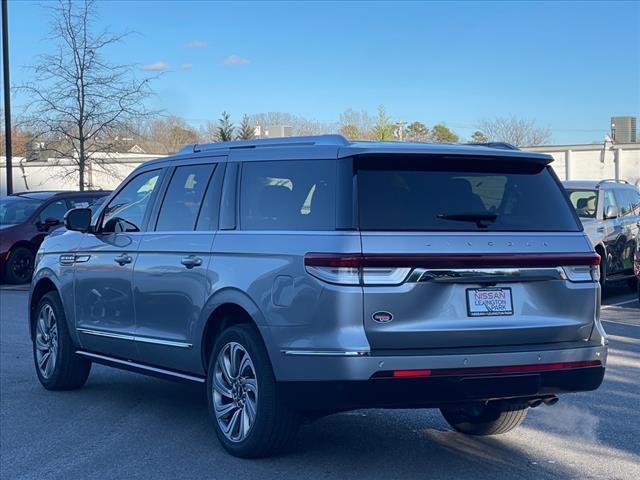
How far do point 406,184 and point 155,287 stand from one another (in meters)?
2.24

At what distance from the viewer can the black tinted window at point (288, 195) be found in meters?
5.51

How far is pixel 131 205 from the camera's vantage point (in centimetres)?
754

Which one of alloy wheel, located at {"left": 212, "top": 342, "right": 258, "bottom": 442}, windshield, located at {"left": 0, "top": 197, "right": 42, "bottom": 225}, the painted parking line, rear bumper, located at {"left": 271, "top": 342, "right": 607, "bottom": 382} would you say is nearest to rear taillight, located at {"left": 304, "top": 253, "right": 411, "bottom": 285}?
rear bumper, located at {"left": 271, "top": 342, "right": 607, "bottom": 382}

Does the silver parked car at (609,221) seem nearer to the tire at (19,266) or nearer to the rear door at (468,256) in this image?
the rear door at (468,256)

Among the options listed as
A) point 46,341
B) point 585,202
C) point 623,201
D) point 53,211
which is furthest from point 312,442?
point 53,211

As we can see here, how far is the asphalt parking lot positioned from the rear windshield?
154cm

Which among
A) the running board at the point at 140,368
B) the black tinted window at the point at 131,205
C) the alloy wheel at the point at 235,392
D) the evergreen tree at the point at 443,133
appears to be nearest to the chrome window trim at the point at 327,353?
the alloy wheel at the point at 235,392

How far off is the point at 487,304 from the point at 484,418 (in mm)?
1510

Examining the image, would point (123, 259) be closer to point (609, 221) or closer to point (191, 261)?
point (191, 261)

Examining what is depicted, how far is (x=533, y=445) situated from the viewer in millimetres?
6402

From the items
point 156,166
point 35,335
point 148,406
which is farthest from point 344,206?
point 35,335

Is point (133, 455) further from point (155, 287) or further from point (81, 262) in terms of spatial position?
point (81, 262)

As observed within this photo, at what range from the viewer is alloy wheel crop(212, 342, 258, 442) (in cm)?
588

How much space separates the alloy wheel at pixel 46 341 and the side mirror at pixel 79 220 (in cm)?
107
